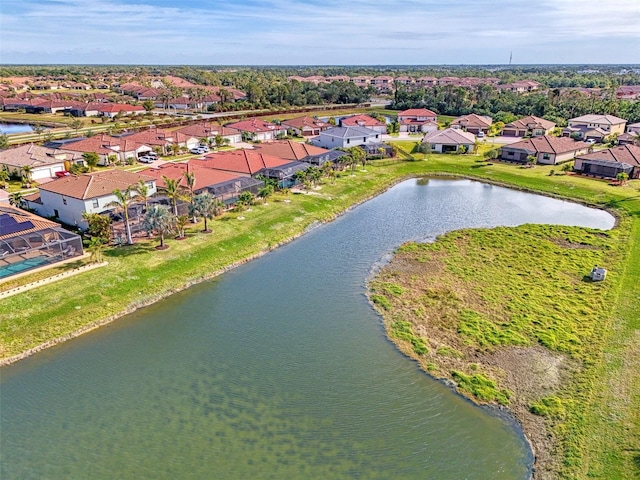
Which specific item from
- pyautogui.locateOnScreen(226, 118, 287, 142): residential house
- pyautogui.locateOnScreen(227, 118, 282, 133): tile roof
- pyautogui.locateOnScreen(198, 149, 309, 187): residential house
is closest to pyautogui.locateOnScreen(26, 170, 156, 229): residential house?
pyautogui.locateOnScreen(198, 149, 309, 187): residential house

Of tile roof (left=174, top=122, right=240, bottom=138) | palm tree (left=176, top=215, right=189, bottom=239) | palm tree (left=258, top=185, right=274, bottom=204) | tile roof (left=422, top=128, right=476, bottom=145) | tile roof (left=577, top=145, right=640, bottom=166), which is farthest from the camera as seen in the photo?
tile roof (left=422, top=128, right=476, bottom=145)

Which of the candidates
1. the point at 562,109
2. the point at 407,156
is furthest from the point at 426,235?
the point at 562,109

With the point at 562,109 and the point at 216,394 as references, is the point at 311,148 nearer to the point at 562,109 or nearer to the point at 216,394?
the point at 216,394

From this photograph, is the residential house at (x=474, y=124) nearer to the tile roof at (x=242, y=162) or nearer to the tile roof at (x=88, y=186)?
the tile roof at (x=242, y=162)

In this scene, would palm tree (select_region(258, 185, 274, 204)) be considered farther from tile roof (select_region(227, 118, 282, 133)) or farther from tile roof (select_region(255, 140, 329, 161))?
tile roof (select_region(227, 118, 282, 133))

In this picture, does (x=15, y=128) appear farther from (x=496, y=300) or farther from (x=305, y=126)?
(x=496, y=300)

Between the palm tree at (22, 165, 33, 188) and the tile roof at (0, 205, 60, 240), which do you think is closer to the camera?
the tile roof at (0, 205, 60, 240)

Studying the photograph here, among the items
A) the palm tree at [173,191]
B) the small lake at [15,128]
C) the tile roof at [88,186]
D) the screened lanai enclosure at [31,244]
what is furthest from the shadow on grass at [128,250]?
the small lake at [15,128]
